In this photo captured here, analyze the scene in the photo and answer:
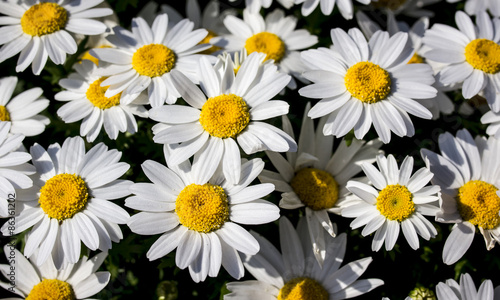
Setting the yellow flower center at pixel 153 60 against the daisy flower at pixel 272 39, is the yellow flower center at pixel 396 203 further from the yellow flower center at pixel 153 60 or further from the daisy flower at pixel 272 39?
the yellow flower center at pixel 153 60

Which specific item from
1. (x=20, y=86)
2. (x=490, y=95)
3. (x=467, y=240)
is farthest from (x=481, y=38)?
(x=20, y=86)

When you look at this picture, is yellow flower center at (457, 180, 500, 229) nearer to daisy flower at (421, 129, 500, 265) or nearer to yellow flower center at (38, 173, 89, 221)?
daisy flower at (421, 129, 500, 265)

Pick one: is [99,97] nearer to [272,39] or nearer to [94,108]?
[94,108]

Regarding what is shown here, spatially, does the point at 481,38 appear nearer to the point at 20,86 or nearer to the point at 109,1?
the point at 109,1

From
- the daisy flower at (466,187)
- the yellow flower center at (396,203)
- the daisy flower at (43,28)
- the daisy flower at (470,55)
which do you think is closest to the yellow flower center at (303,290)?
the yellow flower center at (396,203)

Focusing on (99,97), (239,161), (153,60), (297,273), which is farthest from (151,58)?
(297,273)

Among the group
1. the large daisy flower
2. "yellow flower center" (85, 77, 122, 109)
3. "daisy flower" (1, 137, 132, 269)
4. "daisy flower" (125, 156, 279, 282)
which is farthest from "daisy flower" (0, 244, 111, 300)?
the large daisy flower
